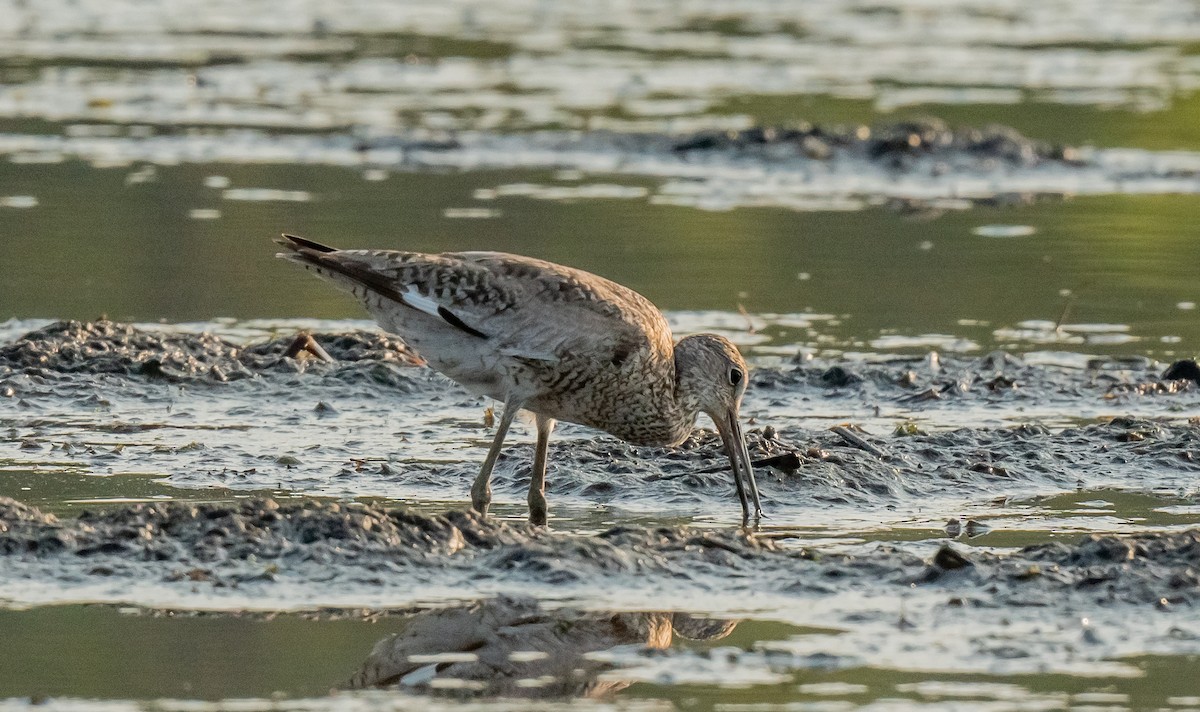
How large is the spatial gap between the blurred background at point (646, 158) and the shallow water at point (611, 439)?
0.07 metres

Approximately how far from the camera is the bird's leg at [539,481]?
8.30 meters

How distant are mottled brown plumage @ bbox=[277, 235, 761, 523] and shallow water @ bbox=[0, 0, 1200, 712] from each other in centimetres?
37

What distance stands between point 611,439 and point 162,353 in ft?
8.44

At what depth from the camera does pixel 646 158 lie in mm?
18500

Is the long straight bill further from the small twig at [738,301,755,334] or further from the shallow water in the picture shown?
the small twig at [738,301,755,334]

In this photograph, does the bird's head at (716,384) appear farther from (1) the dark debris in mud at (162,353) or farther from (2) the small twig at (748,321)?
(2) the small twig at (748,321)

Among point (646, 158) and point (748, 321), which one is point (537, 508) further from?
point (646, 158)

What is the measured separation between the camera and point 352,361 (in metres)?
11.1

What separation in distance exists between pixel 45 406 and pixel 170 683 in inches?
168

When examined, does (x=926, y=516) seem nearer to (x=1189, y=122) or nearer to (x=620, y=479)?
(x=620, y=479)

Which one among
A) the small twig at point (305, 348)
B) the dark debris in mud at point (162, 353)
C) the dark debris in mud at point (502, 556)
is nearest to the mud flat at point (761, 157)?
the dark debris in mud at point (162, 353)

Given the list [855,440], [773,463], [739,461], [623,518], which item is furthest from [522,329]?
[855,440]

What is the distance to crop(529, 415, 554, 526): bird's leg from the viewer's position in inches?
327

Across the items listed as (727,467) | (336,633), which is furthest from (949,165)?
(336,633)
